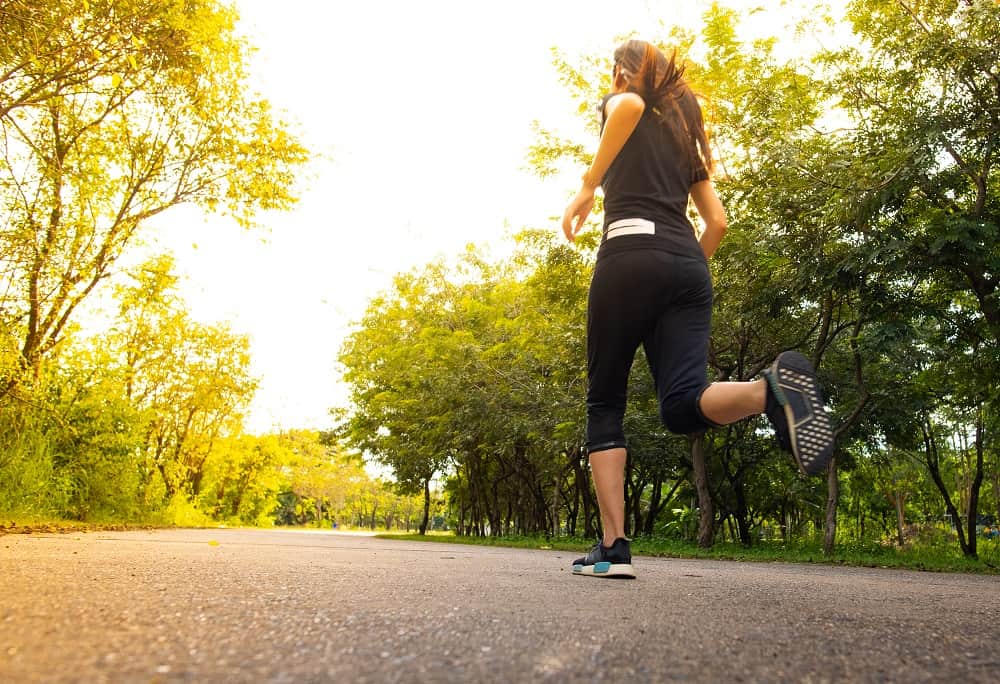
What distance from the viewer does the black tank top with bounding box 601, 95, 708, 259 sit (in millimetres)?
3355

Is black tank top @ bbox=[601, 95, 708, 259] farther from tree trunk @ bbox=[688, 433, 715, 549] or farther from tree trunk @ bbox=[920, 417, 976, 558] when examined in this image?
tree trunk @ bbox=[920, 417, 976, 558]

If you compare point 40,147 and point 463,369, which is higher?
point 40,147

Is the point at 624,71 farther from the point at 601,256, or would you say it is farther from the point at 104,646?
the point at 104,646

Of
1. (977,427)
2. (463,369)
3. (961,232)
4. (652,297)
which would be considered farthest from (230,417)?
(652,297)

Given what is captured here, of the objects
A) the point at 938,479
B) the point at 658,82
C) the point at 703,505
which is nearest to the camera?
the point at 658,82

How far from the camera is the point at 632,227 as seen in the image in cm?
335

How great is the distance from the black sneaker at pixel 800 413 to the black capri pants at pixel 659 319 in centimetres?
35

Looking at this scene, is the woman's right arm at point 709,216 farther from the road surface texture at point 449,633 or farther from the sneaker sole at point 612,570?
the road surface texture at point 449,633

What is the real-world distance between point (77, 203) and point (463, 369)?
9554 mm

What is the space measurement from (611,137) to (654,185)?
30 centimetres

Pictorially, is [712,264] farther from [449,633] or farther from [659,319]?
[449,633]

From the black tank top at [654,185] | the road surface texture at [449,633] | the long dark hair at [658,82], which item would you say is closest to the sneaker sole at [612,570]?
the road surface texture at [449,633]

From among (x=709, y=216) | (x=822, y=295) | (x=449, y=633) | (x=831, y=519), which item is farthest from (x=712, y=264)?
(x=449, y=633)

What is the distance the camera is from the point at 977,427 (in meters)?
14.8
